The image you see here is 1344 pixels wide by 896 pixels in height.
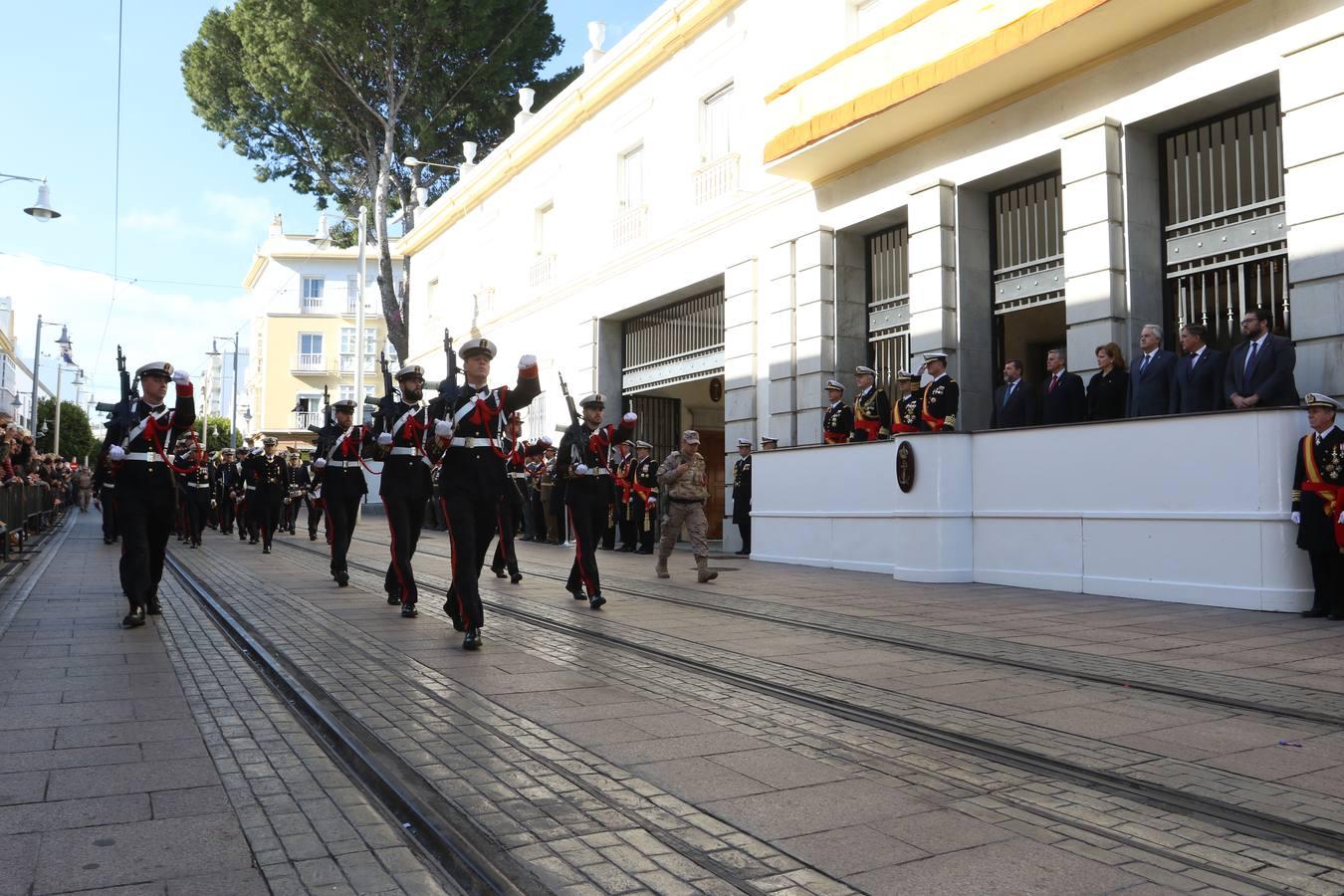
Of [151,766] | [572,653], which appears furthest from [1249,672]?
[151,766]

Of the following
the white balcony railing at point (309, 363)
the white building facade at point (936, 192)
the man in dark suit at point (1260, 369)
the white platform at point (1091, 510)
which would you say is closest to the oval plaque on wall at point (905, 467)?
the white platform at point (1091, 510)

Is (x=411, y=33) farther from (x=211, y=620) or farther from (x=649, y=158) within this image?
(x=211, y=620)

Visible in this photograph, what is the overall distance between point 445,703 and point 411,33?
30.9 metres

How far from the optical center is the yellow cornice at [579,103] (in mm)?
21172

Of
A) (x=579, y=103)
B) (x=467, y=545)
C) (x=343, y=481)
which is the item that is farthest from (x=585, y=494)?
(x=579, y=103)

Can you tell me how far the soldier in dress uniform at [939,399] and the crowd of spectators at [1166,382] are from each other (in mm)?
774

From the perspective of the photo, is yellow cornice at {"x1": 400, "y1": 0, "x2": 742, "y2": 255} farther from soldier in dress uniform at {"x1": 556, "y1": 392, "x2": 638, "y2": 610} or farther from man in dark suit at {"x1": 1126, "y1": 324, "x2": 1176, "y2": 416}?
soldier in dress uniform at {"x1": 556, "y1": 392, "x2": 638, "y2": 610}

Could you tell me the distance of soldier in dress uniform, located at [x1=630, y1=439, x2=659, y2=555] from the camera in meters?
18.9

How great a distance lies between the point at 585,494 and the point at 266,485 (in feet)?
35.6

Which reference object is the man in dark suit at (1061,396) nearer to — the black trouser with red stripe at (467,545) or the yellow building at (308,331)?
the black trouser with red stripe at (467,545)

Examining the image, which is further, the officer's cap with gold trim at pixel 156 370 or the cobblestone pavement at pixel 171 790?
the officer's cap with gold trim at pixel 156 370

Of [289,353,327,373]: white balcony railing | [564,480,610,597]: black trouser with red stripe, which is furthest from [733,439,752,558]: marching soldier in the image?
[289,353,327,373]: white balcony railing

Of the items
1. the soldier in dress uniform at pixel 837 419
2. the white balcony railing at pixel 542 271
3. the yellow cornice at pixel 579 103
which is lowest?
the soldier in dress uniform at pixel 837 419

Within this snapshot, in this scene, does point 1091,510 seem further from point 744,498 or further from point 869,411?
point 744,498
